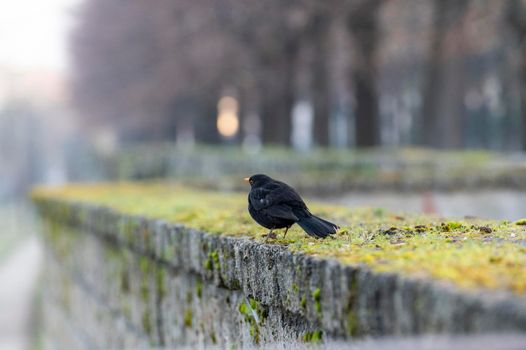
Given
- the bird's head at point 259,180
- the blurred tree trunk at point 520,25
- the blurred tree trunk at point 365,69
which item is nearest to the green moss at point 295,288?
the bird's head at point 259,180

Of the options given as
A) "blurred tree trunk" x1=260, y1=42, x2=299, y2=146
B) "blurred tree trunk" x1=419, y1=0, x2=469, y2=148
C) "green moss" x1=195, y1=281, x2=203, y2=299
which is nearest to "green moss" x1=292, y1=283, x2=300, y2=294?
"green moss" x1=195, y1=281, x2=203, y2=299

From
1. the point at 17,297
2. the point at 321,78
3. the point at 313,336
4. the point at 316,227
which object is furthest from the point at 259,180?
the point at 17,297

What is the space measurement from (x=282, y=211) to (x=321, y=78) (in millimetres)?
19153

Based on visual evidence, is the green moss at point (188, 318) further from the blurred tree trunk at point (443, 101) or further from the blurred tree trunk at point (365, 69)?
the blurred tree trunk at point (443, 101)

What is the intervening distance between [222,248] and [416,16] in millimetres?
20654

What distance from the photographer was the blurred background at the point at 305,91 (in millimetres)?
12398

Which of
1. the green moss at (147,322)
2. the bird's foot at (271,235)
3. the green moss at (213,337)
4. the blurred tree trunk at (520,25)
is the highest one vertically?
the blurred tree trunk at (520,25)

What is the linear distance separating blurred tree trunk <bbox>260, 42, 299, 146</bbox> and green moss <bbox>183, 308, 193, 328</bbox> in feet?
53.5

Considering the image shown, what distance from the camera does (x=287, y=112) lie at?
26.4 metres

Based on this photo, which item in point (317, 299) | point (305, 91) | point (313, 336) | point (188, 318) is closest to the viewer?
point (317, 299)

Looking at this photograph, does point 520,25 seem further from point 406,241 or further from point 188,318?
point 406,241

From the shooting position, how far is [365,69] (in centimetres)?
2097

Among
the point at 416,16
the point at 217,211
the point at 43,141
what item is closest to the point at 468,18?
the point at 416,16

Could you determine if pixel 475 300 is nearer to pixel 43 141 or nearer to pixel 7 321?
pixel 7 321
